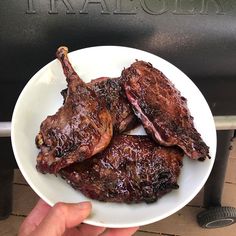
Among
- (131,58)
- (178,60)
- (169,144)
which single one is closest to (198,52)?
(178,60)

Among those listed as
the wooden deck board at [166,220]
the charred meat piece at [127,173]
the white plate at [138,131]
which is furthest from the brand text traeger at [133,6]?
the wooden deck board at [166,220]

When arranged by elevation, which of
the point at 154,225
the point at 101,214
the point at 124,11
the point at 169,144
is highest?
the point at 124,11

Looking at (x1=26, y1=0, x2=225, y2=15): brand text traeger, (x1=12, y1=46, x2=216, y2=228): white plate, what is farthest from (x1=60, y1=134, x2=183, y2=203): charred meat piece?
(x1=26, y1=0, x2=225, y2=15): brand text traeger

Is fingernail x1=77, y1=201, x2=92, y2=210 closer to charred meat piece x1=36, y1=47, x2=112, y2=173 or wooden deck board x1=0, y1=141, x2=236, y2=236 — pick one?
charred meat piece x1=36, y1=47, x2=112, y2=173

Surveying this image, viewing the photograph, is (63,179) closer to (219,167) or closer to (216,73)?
(216,73)

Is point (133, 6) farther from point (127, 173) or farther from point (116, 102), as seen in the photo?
point (127, 173)

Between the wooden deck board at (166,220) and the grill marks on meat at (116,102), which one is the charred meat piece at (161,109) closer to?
the grill marks on meat at (116,102)
